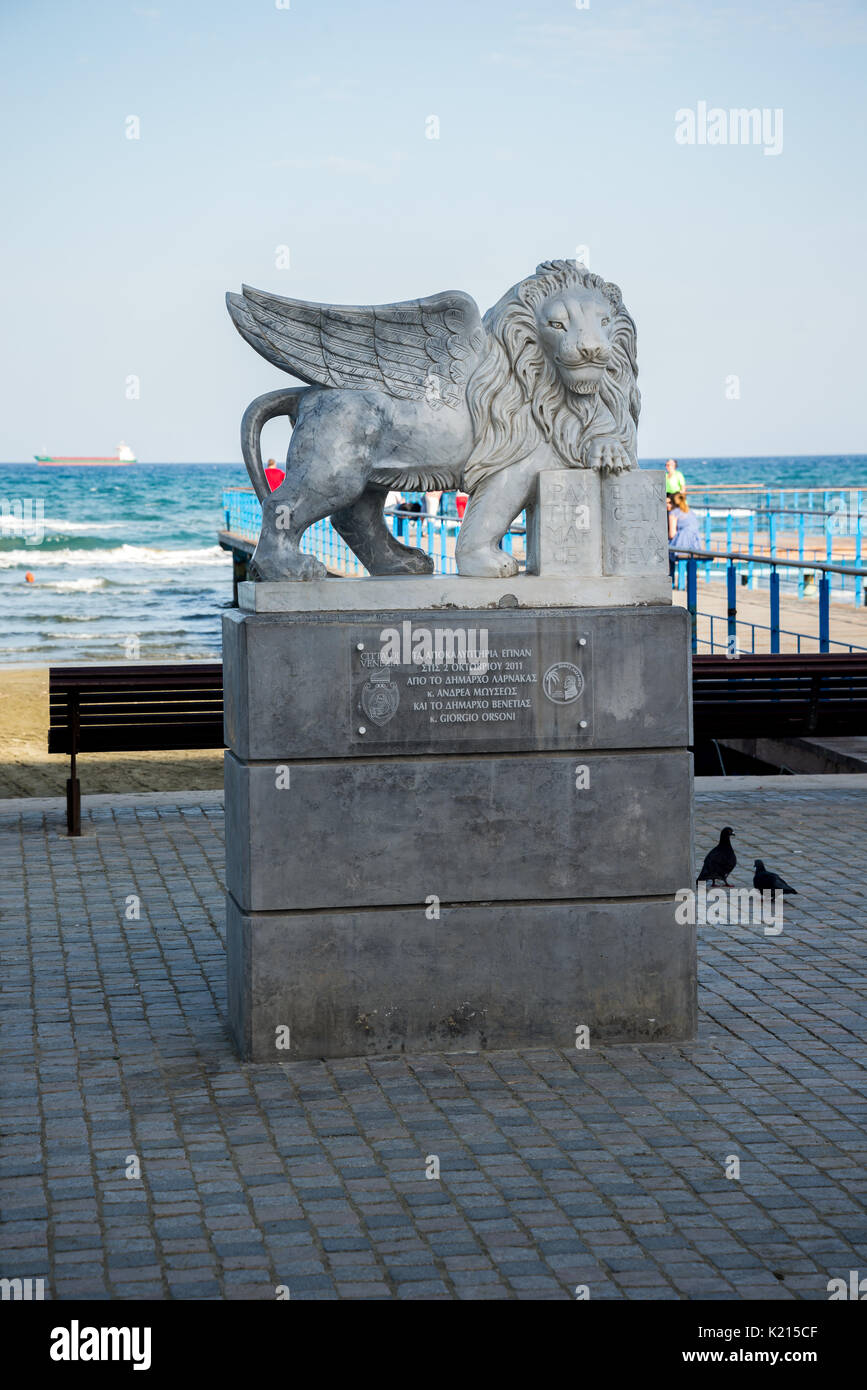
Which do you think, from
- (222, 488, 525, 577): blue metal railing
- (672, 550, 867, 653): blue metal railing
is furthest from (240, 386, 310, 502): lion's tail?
(672, 550, 867, 653): blue metal railing

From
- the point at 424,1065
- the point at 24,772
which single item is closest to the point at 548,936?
the point at 424,1065

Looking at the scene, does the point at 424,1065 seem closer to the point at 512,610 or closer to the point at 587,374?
the point at 512,610

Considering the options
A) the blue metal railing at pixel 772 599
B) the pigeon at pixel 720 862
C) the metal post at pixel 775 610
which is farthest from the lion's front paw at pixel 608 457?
the metal post at pixel 775 610

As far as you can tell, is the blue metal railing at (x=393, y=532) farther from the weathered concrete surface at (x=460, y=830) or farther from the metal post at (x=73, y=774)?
the weathered concrete surface at (x=460, y=830)

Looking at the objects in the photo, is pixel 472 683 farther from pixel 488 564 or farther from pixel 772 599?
pixel 772 599

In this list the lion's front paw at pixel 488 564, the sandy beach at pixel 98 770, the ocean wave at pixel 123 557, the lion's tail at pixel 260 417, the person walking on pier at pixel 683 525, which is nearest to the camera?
the lion's front paw at pixel 488 564

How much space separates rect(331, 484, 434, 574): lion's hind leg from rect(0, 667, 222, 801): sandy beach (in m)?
6.37

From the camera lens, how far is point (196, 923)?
24.8 ft

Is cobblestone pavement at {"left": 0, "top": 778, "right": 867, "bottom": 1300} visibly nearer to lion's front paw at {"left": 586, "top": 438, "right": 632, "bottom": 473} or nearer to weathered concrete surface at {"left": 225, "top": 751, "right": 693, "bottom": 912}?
weathered concrete surface at {"left": 225, "top": 751, "right": 693, "bottom": 912}

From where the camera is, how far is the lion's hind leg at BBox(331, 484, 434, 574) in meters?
6.25

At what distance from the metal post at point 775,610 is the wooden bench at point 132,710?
5439mm

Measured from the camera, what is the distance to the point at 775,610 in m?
14.0

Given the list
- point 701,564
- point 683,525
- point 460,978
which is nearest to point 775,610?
point 683,525

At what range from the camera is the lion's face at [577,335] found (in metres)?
5.74
